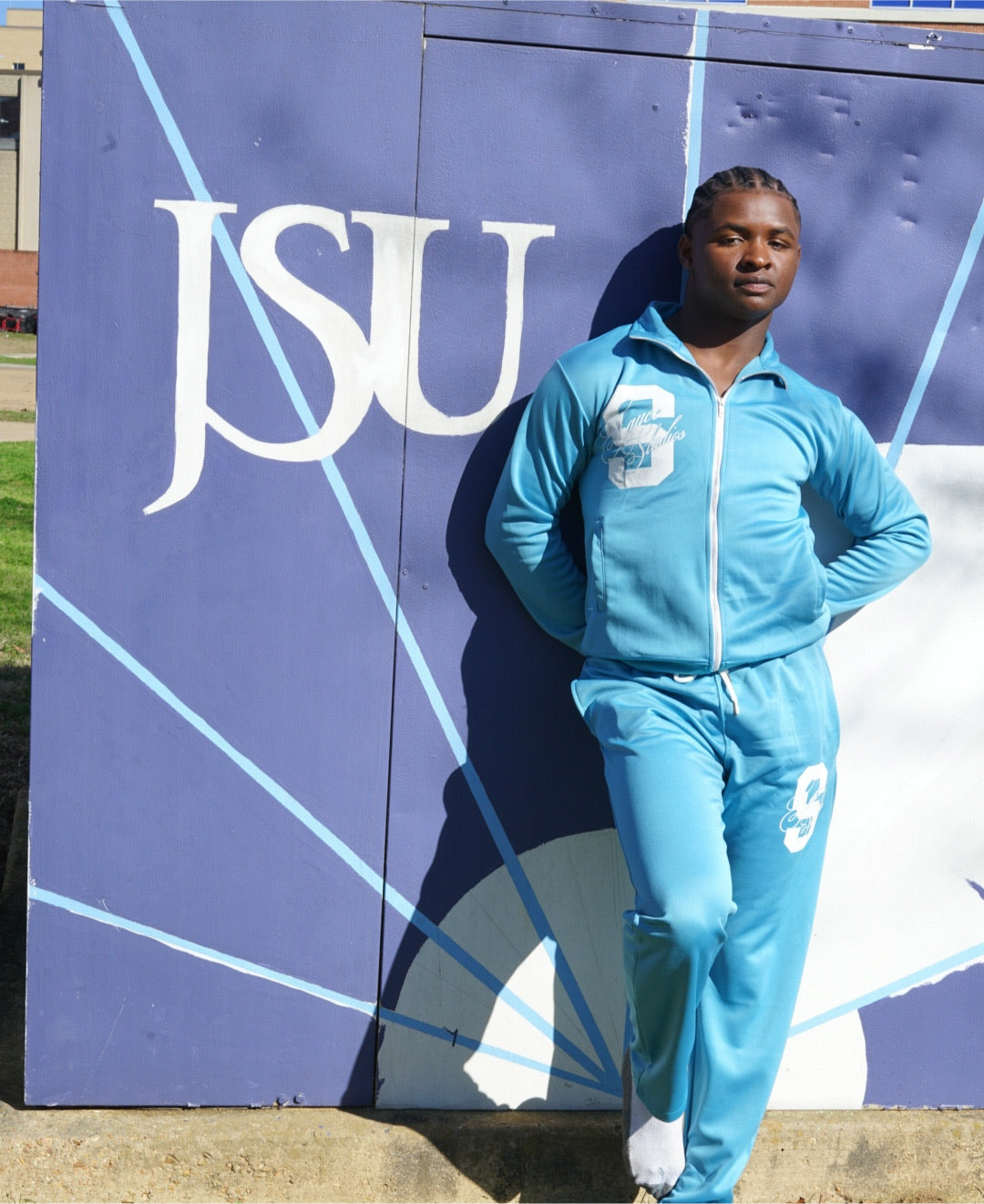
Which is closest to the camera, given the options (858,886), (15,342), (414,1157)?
(414,1157)

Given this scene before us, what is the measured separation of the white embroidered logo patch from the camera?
2.64 m

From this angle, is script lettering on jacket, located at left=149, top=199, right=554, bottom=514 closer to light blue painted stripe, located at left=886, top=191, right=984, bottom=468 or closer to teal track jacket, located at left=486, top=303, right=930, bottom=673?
teal track jacket, located at left=486, top=303, right=930, bottom=673

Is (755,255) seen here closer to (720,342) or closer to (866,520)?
(720,342)

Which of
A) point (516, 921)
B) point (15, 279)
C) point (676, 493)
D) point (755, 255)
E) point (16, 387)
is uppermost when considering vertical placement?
point (15, 279)

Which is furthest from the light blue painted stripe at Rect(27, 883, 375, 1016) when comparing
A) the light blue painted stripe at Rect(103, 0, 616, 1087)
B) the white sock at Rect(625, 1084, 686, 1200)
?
Answer: the white sock at Rect(625, 1084, 686, 1200)

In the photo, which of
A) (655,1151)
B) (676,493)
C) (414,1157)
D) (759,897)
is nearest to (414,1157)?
(414,1157)

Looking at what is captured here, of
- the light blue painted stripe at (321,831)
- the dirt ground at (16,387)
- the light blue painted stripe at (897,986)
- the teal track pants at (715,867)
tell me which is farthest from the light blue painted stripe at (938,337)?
the dirt ground at (16,387)

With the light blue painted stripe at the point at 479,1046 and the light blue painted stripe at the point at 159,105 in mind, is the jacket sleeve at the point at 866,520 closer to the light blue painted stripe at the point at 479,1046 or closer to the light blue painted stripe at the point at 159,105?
the light blue painted stripe at the point at 479,1046

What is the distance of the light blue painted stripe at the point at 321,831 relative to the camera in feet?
9.29

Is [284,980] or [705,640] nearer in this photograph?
[705,640]

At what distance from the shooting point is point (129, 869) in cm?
292

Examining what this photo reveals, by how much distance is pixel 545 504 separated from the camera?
2770 millimetres

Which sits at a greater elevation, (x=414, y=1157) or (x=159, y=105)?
(x=159, y=105)

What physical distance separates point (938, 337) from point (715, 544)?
793 millimetres
